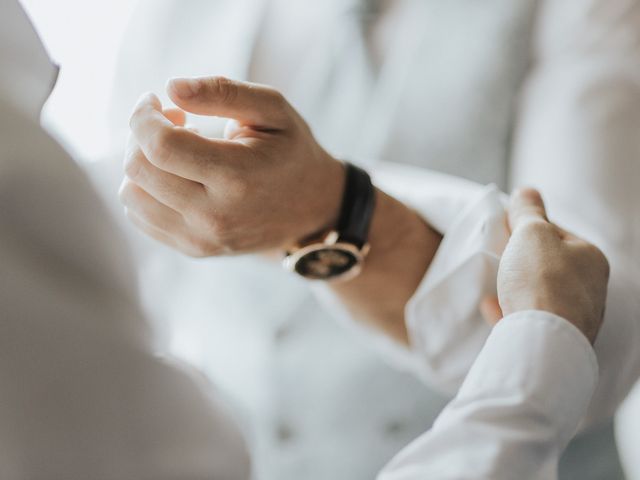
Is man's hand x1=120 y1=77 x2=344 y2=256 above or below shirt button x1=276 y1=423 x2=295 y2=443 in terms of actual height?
above

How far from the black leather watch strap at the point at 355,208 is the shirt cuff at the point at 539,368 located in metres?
0.23

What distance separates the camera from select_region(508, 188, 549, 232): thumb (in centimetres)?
56

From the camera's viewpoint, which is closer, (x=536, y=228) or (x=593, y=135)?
(x=536, y=228)

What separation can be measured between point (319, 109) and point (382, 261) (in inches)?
10.1

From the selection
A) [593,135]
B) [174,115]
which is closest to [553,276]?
[174,115]

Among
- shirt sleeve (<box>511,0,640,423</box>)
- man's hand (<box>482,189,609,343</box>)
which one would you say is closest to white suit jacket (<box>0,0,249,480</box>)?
man's hand (<box>482,189,609,343</box>)

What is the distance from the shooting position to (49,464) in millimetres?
397

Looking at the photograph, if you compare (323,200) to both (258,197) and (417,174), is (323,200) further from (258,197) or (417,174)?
(417,174)

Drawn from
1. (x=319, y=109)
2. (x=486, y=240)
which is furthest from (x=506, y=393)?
(x=319, y=109)

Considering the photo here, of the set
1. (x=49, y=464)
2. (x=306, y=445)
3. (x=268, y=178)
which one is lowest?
(x=306, y=445)

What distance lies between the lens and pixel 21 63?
455 millimetres

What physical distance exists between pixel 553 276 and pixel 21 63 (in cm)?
35

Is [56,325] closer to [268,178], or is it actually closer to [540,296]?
[268,178]

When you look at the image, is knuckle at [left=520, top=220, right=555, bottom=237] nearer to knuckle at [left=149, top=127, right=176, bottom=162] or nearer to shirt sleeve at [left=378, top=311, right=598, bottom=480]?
shirt sleeve at [left=378, top=311, right=598, bottom=480]
